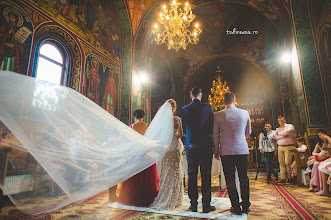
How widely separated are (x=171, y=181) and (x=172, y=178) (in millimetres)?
50

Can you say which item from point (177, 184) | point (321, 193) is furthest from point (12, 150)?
point (321, 193)

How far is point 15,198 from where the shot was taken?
196cm

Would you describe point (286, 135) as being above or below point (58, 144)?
above

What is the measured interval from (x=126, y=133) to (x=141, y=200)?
1.21 metres

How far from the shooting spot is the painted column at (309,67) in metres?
5.91

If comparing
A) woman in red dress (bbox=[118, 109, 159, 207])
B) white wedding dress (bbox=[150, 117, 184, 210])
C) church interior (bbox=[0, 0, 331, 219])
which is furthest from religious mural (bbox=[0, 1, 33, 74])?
white wedding dress (bbox=[150, 117, 184, 210])

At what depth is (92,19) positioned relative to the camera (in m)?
7.10

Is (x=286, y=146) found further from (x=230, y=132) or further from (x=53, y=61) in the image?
(x=53, y=61)

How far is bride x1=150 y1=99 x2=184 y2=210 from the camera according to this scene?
10.3 feet

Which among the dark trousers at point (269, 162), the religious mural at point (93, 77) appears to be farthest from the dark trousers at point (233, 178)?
the religious mural at point (93, 77)

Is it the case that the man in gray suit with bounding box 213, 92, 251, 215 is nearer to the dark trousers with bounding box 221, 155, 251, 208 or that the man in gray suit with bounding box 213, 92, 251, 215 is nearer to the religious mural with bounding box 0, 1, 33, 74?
the dark trousers with bounding box 221, 155, 251, 208

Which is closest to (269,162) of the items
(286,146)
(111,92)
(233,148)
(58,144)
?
(286,146)

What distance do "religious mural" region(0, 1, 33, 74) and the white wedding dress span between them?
13.0 ft

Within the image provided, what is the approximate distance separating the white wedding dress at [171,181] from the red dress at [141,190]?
0.11 meters
